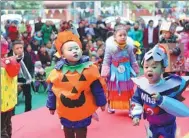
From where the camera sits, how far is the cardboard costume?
435cm

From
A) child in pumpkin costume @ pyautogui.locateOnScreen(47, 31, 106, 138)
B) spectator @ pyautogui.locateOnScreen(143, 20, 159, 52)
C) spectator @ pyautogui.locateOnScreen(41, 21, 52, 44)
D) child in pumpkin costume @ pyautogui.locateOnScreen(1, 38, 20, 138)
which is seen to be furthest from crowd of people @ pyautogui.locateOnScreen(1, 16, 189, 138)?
spectator @ pyautogui.locateOnScreen(143, 20, 159, 52)

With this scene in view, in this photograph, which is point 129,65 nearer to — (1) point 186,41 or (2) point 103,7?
(1) point 186,41

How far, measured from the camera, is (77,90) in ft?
14.2

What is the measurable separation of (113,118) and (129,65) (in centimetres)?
86

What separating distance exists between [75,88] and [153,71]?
2.69 feet

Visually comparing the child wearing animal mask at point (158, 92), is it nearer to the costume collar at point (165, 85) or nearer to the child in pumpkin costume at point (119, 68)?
the costume collar at point (165, 85)

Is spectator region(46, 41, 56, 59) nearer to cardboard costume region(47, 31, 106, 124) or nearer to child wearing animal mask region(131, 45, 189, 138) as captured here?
cardboard costume region(47, 31, 106, 124)

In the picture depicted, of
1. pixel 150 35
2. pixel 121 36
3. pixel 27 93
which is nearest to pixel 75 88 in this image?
pixel 121 36

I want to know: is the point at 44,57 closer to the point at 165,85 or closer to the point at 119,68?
the point at 119,68

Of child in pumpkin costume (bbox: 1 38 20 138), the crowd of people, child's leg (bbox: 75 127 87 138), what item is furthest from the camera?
child in pumpkin costume (bbox: 1 38 20 138)

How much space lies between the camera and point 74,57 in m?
4.38

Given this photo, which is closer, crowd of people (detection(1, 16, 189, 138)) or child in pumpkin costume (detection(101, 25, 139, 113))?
crowd of people (detection(1, 16, 189, 138))

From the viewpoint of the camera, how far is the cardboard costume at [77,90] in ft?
14.3

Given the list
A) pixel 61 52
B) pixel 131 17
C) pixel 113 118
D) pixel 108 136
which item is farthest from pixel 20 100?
pixel 131 17
